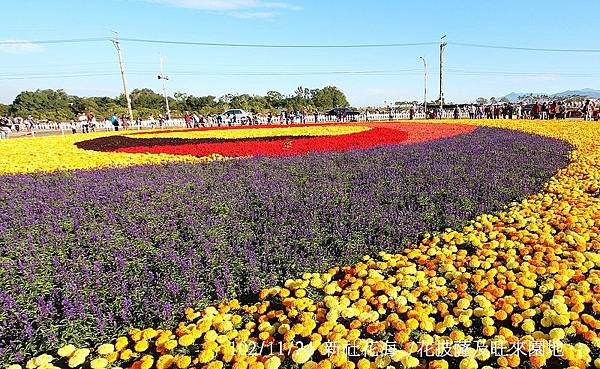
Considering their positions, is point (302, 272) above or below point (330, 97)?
below

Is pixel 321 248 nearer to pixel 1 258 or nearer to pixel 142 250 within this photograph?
pixel 142 250

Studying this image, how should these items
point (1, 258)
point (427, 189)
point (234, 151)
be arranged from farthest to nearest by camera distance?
point (234, 151), point (427, 189), point (1, 258)

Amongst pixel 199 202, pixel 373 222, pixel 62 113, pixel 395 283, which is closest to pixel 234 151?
pixel 199 202

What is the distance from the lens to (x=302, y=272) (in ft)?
13.2

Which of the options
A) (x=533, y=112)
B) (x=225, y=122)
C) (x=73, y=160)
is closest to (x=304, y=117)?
(x=225, y=122)

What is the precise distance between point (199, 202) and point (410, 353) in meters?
3.96

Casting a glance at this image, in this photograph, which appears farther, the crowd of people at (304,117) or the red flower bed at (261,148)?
the crowd of people at (304,117)

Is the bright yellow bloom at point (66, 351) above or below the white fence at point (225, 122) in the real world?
below

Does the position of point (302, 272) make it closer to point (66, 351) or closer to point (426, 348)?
point (426, 348)

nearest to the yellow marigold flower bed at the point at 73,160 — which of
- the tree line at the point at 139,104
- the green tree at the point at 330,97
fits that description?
the tree line at the point at 139,104

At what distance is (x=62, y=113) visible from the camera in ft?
205

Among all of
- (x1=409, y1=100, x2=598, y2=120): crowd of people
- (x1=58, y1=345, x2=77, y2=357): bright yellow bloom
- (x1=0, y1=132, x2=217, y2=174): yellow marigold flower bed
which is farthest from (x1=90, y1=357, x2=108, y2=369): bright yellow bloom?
(x1=409, y1=100, x2=598, y2=120): crowd of people

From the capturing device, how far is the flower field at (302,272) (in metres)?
2.78

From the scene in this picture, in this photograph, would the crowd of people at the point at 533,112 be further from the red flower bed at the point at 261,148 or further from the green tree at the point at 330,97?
the green tree at the point at 330,97
